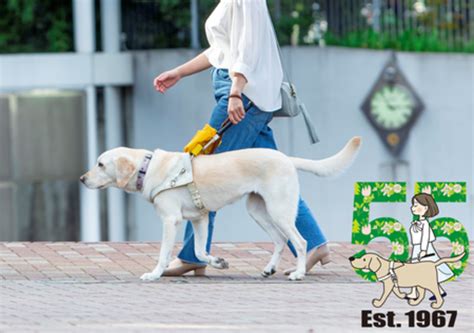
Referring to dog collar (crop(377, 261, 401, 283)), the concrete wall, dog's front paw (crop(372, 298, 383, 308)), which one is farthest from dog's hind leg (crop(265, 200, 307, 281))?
the concrete wall

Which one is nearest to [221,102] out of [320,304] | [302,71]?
[320,304]

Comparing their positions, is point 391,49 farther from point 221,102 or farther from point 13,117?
point 221,102

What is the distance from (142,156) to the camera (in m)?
7.89

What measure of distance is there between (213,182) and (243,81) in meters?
0.58

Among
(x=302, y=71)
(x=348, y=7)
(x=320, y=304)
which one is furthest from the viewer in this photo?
(x=348, y=7)

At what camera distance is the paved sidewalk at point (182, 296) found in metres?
6.47

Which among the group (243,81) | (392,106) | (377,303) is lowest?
(377,303)

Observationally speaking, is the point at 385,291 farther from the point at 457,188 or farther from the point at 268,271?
the point at 268,271

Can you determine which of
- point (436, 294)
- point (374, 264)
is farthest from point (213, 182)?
point (436, 294)

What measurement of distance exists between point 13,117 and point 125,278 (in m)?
7.96

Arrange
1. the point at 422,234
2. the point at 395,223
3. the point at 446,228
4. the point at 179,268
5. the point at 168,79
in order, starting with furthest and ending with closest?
Result: the point at 168,79 < the point at 179,268 < the point at 395,223 < the point at 446,228 < the point at 422,234

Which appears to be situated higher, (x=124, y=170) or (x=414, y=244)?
(x=124, y=170)

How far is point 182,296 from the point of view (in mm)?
7375

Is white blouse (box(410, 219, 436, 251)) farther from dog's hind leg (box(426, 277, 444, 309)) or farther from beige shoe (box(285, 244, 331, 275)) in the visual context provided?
beige shoe (box(285, 244, 331, 275))
